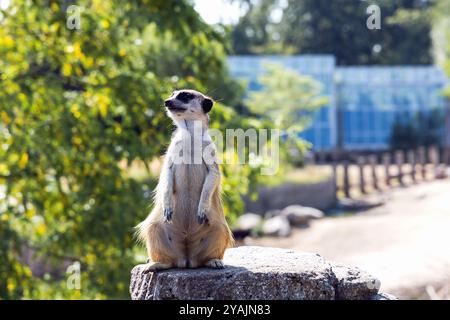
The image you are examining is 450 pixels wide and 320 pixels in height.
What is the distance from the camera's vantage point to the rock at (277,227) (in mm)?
23369

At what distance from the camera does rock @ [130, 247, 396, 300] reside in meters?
5.14

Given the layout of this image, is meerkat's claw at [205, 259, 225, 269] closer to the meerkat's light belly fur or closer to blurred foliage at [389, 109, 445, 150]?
the meerkat's light belly fur

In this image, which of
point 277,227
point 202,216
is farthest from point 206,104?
point 277,227

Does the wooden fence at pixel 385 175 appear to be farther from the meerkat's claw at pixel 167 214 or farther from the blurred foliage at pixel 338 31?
the meerkat's claw at pixel 167 214

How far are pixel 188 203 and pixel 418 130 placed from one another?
38911 millimetres

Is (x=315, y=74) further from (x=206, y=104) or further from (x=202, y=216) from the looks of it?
(x=202, y=216)

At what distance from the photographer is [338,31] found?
161 feet

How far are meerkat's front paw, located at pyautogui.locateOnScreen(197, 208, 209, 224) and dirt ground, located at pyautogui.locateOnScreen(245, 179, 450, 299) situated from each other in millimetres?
4879

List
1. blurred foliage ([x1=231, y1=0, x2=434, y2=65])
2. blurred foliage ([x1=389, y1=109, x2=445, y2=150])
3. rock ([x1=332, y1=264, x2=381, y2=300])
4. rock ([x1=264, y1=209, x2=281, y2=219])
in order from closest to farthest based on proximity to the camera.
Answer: rock ([x1=332, y1=264, x2=381, y2=300]) → rock ([x1=264, y1=209, x2=281, y2=219]) → blurred foliage ([x1=389, y1=109, x2=445, y2=150]) → blurred foliage ([x1=231, y1=0, x2=434, y2=65])

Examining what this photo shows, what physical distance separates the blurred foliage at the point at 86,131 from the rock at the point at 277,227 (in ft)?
43.3

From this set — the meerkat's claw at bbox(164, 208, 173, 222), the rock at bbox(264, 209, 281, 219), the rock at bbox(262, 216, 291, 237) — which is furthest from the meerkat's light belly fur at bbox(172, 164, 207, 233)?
the rock at bbox(264, 209, 281, 219)

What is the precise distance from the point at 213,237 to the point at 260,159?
167 inches

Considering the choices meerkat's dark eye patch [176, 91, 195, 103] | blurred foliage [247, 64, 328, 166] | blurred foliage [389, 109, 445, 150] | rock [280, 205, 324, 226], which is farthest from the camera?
blurred foliage [389, 109, 445, 150]

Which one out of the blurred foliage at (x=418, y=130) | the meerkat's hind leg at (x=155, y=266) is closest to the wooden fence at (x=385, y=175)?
the blurred foliage at (x=418, y=130)
